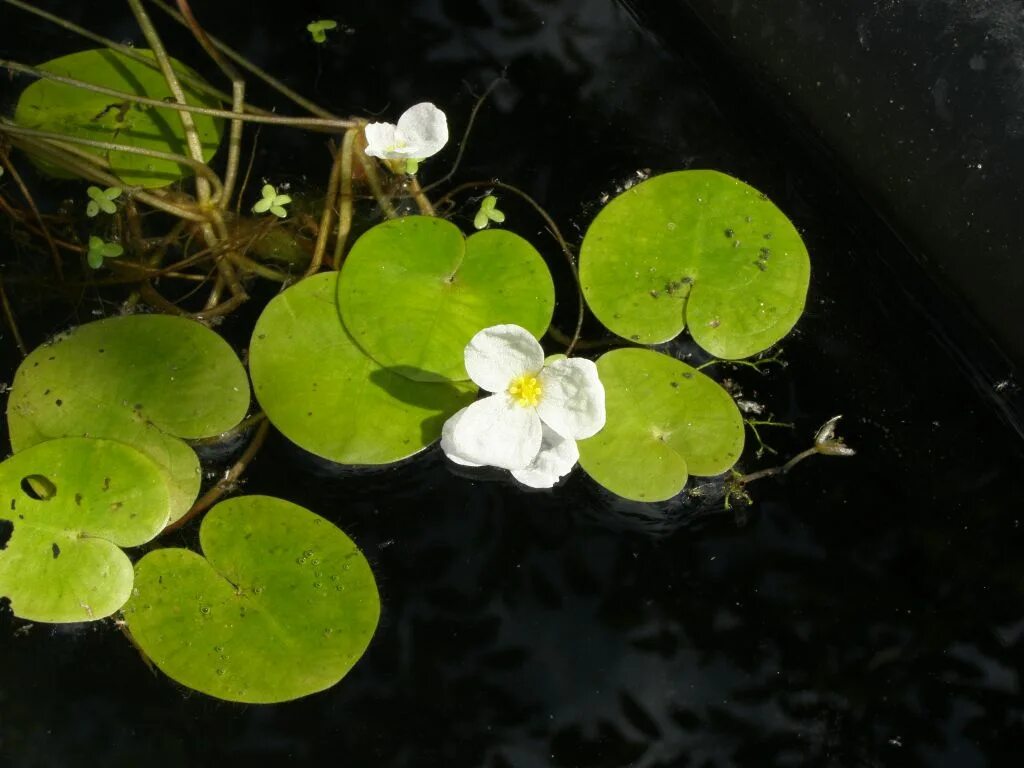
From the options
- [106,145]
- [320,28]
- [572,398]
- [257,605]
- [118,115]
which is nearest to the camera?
[572,398]

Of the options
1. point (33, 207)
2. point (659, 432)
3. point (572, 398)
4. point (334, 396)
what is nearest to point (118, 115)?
point (33, 207)

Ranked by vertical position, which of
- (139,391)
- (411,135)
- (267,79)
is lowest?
(139,391)

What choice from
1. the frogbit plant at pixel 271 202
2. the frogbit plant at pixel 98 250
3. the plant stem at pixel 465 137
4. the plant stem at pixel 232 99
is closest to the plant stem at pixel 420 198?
the plant stem at pixel 465 137

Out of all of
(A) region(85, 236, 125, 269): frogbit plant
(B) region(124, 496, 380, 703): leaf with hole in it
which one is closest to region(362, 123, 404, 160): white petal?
(A) region(85, 236, 125, 269): frogbit plant

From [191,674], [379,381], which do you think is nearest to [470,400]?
[379,381]

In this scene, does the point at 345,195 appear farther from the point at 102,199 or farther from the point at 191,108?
the point at 102,199

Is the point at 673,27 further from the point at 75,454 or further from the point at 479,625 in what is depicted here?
the point at 75,454

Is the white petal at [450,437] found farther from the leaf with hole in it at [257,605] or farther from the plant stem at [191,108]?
the plant stem at [191,108]

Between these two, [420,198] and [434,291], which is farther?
[420,198]
